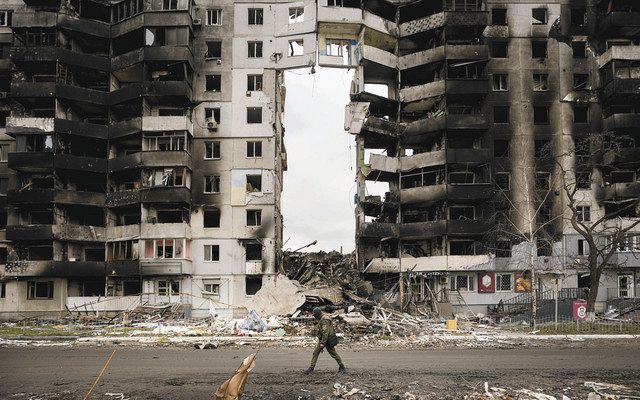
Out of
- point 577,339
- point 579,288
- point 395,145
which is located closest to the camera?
point 577,339

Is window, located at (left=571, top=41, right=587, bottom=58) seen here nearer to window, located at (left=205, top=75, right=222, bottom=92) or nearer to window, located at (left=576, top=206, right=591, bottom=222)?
window, located at (left=576, top=206, right=591, bottom=222)

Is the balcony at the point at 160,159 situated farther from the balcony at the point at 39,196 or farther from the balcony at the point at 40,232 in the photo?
the balcony at the point at 40,232

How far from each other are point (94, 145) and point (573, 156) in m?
43.6

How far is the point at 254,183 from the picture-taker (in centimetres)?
5144

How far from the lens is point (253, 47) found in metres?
52.3

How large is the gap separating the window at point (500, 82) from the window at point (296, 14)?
18.7m

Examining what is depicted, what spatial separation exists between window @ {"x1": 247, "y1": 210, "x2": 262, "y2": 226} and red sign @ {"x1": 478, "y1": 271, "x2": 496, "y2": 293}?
64.2 feet

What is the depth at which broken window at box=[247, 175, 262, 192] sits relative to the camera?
167 ft

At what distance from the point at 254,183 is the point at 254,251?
241 inches

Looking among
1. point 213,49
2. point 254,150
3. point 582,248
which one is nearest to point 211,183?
point 254,150

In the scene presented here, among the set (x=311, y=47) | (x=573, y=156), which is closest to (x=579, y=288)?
(x=573, y=156)

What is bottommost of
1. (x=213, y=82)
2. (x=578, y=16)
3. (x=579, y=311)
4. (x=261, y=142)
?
(x=579, y=311)

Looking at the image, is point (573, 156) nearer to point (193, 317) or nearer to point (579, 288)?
point (579, 288)

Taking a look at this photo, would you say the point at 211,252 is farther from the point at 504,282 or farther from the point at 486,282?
the point at 504,282
